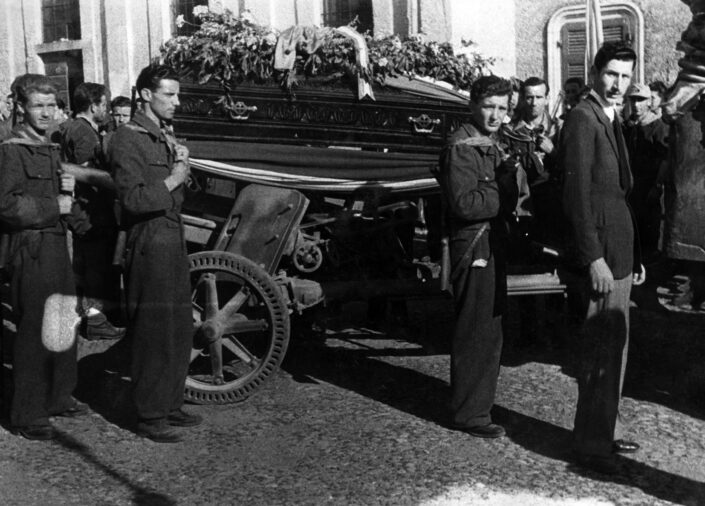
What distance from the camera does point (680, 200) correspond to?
17.7 ft

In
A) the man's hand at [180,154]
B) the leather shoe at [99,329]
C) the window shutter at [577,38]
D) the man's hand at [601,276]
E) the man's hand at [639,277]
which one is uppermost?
the window shutter at [577,38]

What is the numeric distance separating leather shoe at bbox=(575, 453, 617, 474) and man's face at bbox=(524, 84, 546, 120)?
129 inches

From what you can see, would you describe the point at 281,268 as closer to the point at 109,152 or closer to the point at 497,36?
the point at 109,152

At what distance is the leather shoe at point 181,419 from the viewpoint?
232 inches

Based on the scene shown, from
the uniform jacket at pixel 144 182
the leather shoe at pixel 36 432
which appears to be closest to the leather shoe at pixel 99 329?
the leather shoe at pixel 36 432

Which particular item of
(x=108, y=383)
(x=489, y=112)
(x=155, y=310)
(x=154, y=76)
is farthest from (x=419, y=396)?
(x=154, y=76)

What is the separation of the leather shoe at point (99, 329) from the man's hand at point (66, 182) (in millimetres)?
2375

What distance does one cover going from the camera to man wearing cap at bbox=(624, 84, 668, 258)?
22.5ft

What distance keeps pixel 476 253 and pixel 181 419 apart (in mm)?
1847

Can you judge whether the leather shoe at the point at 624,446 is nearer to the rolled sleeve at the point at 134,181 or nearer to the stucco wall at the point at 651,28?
the rolled sleeve at the point at 134,181

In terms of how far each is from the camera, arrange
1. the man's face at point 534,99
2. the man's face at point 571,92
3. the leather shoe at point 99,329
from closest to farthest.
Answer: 1. the man's face at point 534,99
2. the leather shoe at point 99,329
3. the man's face at point 571,92

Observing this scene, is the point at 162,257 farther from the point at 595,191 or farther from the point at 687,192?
the point at 687,192

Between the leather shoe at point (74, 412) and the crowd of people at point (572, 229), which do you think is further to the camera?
the leather shoe at point (74, 412)

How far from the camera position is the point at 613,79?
5.10 m
